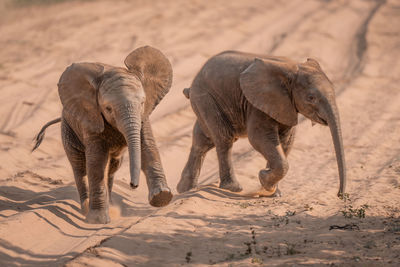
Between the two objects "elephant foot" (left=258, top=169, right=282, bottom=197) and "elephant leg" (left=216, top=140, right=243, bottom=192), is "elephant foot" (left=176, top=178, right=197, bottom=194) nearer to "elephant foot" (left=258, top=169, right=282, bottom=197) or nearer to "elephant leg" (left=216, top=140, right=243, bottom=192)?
"elephant leg" (left=216, top=140, right=243, bottom=192)

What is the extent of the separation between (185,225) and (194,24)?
1638 cm

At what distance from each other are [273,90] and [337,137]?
142cm

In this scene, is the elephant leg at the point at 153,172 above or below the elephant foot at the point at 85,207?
above

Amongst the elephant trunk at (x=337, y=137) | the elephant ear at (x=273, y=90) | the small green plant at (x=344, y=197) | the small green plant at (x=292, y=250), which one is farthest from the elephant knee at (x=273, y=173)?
the small green plant at (x=292, y=250)

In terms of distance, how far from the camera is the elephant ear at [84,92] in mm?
7961

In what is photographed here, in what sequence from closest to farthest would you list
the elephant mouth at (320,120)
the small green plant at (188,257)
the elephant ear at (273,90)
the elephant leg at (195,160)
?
the small green plant at (188,257) → the elephant mouth at (320,120) → the elephant ear at (273,90) → the elephant leg at (195,160)

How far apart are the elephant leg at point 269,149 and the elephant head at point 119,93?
1.58 metres

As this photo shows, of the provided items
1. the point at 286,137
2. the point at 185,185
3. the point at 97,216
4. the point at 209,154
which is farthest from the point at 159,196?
the point at 209,154

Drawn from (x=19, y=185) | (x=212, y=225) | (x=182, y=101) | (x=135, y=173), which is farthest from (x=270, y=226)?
(x=182, y=101)

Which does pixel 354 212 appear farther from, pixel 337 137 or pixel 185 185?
pixel 185 185

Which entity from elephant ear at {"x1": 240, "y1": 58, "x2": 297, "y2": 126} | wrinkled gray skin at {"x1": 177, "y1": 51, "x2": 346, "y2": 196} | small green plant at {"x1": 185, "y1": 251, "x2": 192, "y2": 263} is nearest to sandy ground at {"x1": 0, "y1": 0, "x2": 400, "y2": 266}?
small green plant at {"x1": 185, "y1": 251, "x2": 192, "y2": 263}

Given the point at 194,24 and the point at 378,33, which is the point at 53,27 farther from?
the point at 378,33

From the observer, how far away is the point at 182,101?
16844 mm

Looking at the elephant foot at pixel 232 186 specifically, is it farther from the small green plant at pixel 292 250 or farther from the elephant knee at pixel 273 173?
the small green plant at pixel 292 250
